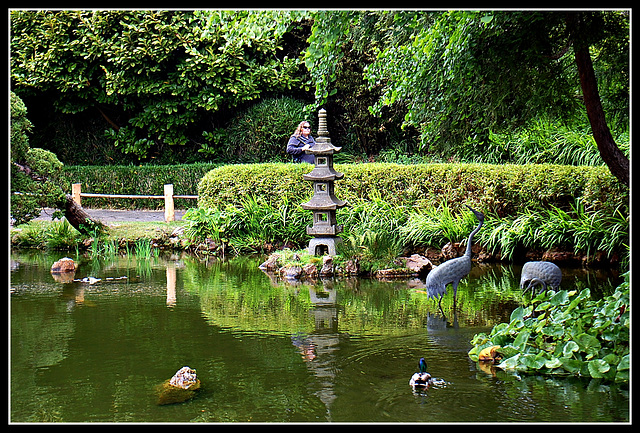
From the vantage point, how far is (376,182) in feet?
38.4

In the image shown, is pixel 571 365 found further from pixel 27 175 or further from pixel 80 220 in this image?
pixel 80 220

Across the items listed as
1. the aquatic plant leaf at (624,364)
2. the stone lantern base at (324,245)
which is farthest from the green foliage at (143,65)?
the aquatic plant leaf at (624,364)

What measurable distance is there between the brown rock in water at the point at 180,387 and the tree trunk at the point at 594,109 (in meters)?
3.86

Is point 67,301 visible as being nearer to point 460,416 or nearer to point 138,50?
point 460,416

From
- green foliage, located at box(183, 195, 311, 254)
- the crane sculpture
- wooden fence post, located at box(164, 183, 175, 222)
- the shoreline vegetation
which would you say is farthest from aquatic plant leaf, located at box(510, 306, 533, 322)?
wooden fence post, located at box(164, 183, 175, 222)

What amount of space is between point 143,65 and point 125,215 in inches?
155

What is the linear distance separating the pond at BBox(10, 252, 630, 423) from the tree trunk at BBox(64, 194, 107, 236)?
8.63 feet

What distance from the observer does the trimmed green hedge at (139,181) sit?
16.4 metres

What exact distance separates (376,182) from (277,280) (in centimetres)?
329

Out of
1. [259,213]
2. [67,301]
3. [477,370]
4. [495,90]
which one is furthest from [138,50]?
[477,370]

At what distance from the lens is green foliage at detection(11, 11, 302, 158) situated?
16609mm

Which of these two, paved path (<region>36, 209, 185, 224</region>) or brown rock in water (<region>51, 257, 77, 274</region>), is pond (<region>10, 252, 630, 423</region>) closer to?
brown rock in water (<region>51, 257, 77, 274</region>)

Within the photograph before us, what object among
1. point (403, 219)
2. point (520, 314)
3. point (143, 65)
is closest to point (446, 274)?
point (520, 314)

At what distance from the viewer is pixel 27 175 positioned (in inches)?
402
